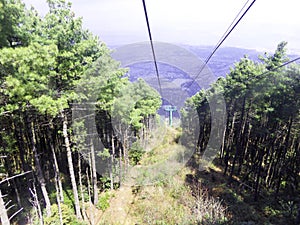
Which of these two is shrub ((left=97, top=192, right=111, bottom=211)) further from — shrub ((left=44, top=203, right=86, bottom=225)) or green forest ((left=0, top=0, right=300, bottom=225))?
shrub ((left=44, top=203, right=86, bottom=225))

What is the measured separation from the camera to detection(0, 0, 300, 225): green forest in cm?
492

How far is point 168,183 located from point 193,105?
11.6 metres

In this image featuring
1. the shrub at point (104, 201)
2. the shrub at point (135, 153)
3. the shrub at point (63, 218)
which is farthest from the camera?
the shrub at point (135, 153)

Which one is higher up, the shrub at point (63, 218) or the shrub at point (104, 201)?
the shrub at point (63, 218)

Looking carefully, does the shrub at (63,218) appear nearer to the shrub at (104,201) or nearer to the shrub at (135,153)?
the shrub at (104,201)

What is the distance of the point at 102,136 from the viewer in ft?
38.8

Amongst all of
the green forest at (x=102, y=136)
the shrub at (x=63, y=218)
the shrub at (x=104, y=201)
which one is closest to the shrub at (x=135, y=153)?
the green forest at (x=102, y=136)

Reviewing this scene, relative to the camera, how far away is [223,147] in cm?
1780

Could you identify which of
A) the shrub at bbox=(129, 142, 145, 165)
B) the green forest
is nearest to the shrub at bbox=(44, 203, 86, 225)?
the green forest

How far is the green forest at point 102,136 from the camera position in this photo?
4.92m

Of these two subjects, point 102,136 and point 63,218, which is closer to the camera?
point 63,218

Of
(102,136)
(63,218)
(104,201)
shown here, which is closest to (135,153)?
(102,136)

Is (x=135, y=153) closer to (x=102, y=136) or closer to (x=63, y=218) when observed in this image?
(x=102, y=136)

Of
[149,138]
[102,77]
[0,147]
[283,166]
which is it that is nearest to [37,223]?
[0,147]
